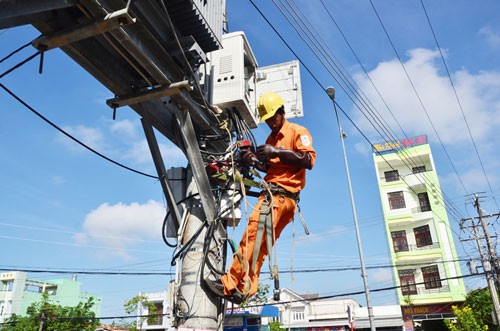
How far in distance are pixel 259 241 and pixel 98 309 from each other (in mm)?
62610

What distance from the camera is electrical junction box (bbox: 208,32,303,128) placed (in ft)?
15.6

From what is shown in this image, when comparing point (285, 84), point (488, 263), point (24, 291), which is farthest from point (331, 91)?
point (24, 291)

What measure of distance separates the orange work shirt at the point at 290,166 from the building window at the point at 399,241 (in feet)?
92.2

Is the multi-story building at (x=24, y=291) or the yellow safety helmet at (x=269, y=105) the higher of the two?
the multi-story building at (x=24, y=291)

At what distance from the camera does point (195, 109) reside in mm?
4129

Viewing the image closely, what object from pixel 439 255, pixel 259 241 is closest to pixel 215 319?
pixel 259 241

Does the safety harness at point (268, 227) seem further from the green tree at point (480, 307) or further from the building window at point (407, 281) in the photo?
the building window at point (407, 281)

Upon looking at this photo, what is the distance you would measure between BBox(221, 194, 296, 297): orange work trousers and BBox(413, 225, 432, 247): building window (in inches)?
1124

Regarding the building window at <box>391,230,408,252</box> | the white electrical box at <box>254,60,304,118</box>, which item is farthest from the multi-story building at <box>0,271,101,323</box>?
the white electrical box at <box>254,60,304,118</box>

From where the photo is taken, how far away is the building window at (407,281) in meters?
27.2

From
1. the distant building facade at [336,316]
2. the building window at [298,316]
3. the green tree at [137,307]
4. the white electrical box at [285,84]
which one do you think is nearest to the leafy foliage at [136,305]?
the green tree at [137,307]

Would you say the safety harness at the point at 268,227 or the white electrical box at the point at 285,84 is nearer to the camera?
the safety harness at the point at 268,227

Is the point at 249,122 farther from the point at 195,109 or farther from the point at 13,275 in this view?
the point at 13,275

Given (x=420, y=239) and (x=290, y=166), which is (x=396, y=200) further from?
(x=290, y=166)
